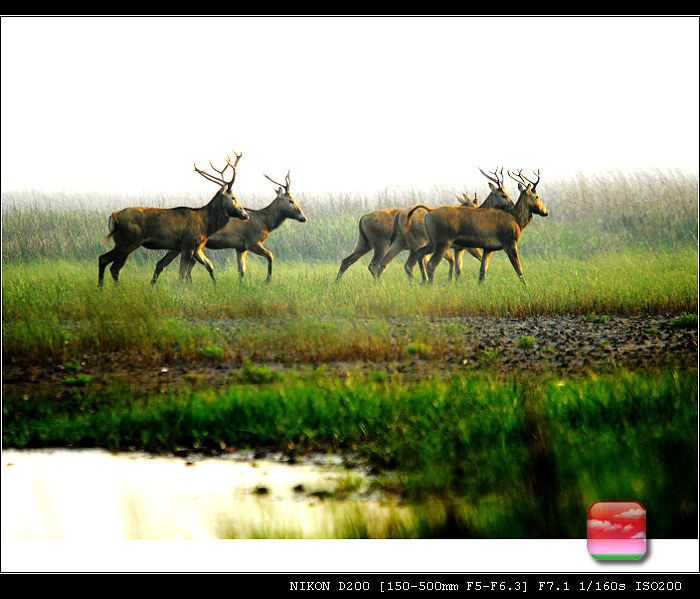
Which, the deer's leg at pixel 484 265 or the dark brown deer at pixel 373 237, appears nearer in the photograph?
the dark brown deer at pixel 373 237

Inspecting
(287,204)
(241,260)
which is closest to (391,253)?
(287,204)

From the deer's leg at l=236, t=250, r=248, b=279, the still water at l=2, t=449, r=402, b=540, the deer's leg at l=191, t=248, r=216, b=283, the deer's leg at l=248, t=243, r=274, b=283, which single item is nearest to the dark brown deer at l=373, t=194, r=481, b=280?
the deer's leg at l=248, t=243, r=274, b=283

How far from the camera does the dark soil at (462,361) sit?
630 centimetres

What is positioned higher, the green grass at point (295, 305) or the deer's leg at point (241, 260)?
the deer's leg at point (241, 260)

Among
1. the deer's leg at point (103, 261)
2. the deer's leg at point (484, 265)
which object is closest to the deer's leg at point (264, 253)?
the deer's leg at point (103, 261)

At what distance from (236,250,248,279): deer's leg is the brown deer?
1.53ft

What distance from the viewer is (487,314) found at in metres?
7.77

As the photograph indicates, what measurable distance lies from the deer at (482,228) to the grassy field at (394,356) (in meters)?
0.16

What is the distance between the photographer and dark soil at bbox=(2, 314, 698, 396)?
630cm

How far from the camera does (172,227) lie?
8945 millimetres

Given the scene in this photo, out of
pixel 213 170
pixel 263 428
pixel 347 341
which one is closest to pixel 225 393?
pixel 263 428

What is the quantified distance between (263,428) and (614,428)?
2486 mm

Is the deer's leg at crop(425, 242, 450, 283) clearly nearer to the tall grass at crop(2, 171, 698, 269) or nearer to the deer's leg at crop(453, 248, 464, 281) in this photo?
the deer's leg at crop(453, 248, 464, 281)

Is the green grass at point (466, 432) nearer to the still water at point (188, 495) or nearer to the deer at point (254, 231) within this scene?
the still water at point (188, 495)
